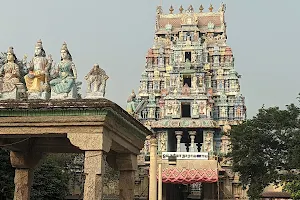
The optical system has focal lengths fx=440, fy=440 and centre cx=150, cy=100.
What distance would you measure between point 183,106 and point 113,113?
125 feet

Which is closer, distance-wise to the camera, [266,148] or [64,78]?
[64,78]

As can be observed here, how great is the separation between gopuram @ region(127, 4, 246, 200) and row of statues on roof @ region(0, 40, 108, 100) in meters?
28.1

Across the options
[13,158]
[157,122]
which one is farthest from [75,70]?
[157,122]

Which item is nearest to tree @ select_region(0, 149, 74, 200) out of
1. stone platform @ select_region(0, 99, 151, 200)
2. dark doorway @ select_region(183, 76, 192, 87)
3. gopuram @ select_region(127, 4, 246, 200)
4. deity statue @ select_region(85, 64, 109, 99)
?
stone platform @ select_region(0, 99, 151, 200)

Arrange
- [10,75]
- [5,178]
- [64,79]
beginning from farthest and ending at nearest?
[5,178], [10,75], [64,79]

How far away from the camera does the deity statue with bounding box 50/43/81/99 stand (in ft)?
28.3

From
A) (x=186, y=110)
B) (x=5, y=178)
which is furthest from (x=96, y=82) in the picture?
(x=186, y=110)

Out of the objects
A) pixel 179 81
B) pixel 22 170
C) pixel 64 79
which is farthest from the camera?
pixel 179 81

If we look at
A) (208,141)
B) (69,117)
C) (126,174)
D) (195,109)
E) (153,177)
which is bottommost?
(153,177)

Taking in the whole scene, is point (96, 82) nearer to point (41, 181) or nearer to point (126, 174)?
point (126, 174)

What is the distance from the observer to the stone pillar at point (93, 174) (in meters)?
7.78

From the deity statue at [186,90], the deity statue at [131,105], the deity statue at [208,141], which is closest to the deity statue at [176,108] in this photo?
the deity statue at [186,90]

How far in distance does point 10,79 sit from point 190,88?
36.0 metres

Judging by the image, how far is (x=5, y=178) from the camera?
1955 centimetres
